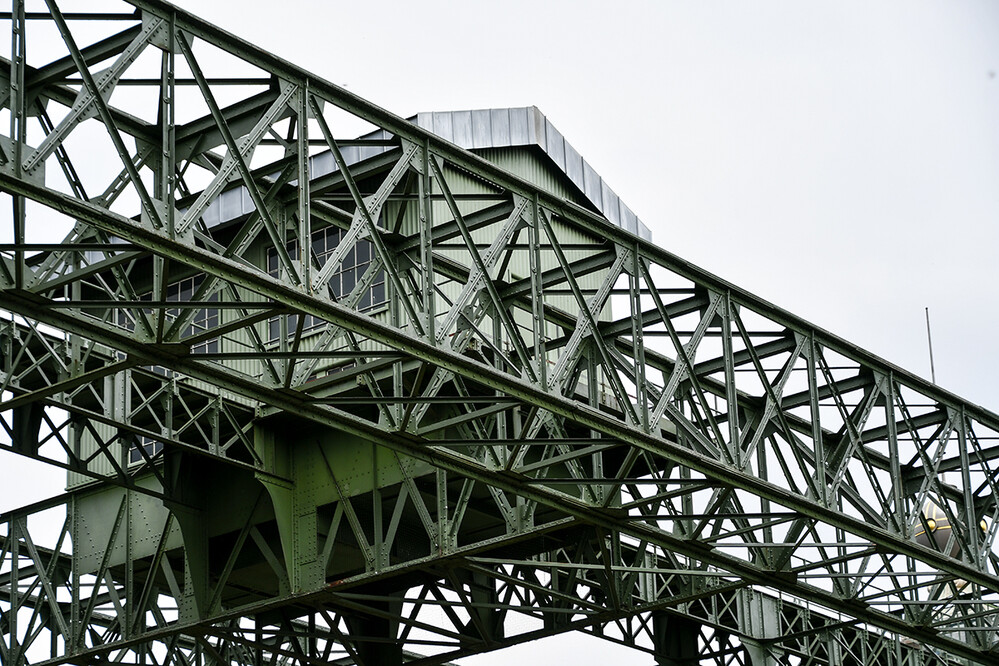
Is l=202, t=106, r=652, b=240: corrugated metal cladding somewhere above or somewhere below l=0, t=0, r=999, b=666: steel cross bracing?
above

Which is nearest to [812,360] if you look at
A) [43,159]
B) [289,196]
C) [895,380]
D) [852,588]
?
[895,380]

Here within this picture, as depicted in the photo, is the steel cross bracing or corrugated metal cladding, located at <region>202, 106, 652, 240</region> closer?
the steel cross bracing

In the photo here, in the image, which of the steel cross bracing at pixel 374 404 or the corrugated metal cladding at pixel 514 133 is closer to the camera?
the steel cross bracing at pixel 374 404

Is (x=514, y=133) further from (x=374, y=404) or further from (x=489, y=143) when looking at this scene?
(x=374, y=404)

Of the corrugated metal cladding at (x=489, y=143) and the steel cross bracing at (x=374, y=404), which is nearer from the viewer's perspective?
the steel cross bracing at (x=374, y=404)

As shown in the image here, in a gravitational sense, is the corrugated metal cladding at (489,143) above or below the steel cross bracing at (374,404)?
above

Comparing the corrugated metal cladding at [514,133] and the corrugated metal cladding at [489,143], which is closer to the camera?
the corrugated metal cladding at [489,143]

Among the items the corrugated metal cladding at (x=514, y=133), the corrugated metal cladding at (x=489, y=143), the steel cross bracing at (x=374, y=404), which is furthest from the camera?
the corrugated metal cladding at (x=514, y=133)

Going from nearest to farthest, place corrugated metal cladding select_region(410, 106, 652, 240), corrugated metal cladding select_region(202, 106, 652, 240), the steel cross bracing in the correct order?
the steel cross bracing, corrugated metal cladding select_region(202, 106, 652, 240), corrugated metal cladding select_region(410, 106, 652, 240)

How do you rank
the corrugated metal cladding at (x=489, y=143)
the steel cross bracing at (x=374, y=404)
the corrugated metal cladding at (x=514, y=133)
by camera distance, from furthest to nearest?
the corrugated metal cladding at (x=514, y=133) < the corrugated metal cladding at (x=489, y=143) < the steel cross bracing at (x=374, y=404)

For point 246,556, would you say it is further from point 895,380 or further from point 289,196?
point 895,380

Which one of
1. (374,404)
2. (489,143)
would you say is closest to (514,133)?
(489,143)

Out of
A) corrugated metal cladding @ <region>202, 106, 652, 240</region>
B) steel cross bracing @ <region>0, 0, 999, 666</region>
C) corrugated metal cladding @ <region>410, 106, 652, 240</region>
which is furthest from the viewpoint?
corrugated metal cladding @ <region>410, 106, 652, 240</region>

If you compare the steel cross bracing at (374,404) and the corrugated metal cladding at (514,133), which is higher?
the corrugated metal cladding at (514,133)
